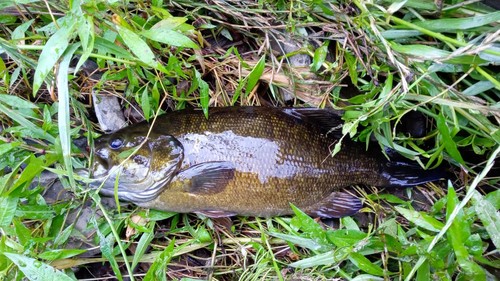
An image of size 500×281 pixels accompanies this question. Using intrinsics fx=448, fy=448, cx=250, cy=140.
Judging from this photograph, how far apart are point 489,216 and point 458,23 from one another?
1034mm

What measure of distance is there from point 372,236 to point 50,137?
6.52 ft

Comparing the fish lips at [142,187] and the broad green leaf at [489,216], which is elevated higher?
the broad green leaf at [489,216]

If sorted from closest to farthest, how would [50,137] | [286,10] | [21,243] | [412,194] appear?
1. [21,243]
2. [50,137]
3. [286,10]
4. [412,194]

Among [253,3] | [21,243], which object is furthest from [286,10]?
[21,243]

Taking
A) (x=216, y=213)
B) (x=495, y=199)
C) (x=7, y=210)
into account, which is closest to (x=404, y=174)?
(x=495, y=199)

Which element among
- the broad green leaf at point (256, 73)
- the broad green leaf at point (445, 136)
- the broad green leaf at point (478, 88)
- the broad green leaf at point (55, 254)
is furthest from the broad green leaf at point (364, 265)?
the broad green leaf at point (55, 254)

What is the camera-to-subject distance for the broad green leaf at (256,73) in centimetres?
281

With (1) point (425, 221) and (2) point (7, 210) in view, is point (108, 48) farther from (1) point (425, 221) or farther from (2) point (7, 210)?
(1) point (425, 221)

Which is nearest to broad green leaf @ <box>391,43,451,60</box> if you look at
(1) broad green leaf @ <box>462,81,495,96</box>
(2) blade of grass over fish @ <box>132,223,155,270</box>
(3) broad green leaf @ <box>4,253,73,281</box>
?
(1) broad green leaf @ <box>462,81,495,96</box>

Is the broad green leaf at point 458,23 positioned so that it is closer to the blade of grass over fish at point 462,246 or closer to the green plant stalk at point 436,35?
the green plant stalk at point 436,35

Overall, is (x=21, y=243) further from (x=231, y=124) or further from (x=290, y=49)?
(x=290, y=49)

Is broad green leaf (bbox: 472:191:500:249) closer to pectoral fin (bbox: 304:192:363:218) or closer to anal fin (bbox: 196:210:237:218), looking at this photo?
pectoral fin (bbox: 304:192:363:218)

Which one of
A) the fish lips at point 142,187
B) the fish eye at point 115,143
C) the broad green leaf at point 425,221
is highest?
the fish eye at point 115,143

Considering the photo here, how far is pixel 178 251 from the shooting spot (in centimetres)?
287
